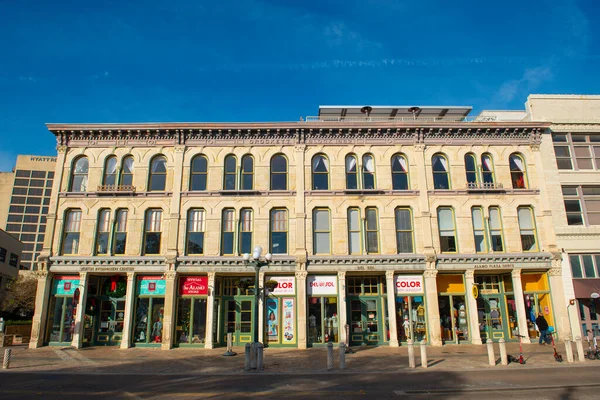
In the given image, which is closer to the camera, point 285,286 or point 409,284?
point 285,286

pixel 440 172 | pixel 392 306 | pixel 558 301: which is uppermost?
pixel 440 172

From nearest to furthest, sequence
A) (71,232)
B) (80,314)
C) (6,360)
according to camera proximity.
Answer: (6,360) → (80,314) → (71,232)

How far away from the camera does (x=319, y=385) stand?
11914mm

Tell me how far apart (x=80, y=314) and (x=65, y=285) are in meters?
1.99

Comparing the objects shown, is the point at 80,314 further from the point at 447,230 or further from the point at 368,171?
the point at 447,230

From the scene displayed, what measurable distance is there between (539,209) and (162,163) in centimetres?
2181

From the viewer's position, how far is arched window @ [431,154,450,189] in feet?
79.0

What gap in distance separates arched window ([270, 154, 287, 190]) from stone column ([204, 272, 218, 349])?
611 cm

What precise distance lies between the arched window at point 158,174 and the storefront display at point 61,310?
6466mm

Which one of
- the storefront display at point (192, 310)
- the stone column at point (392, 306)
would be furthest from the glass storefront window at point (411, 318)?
the storefront display at point (192, 310)

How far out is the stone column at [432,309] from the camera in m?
21.5

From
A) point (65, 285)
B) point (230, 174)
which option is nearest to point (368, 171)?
point (230, 174)

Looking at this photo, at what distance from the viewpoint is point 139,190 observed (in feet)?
77.4

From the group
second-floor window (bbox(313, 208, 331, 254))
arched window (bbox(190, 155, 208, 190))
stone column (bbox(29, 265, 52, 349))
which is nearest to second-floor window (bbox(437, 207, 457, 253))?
second-floor window (bbox(313, 208, 331, 254))
